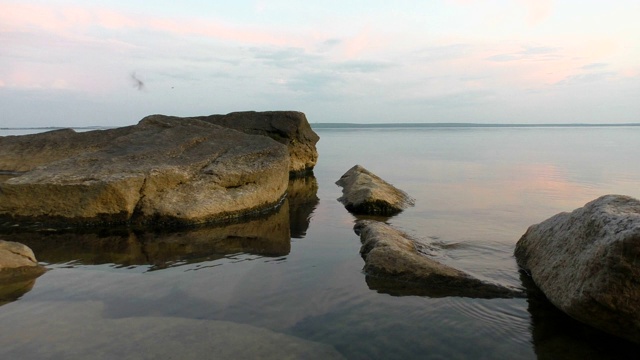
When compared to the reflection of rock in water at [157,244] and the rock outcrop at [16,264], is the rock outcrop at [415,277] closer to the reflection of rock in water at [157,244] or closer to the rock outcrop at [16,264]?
the reflection of rock in water at [157,244]

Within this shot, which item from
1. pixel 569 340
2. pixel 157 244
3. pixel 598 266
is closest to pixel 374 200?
pixel 157 244

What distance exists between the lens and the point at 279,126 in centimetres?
2359

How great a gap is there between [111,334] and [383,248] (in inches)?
186

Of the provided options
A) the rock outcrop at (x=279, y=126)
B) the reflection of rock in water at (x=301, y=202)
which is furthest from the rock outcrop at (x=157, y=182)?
the rock outcrop at (x=279, y=126)

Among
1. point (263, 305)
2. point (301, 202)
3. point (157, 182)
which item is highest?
point (157, 182)

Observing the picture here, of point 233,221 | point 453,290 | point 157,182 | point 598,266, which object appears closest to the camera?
point 598,266

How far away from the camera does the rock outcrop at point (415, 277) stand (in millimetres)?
6957

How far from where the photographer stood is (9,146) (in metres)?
21.0

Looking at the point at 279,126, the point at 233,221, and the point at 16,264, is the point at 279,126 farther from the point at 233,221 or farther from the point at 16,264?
the point at 16,264

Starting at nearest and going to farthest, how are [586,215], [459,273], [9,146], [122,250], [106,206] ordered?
[586,215], [459,273], [122,250], [106,206], [9,146]

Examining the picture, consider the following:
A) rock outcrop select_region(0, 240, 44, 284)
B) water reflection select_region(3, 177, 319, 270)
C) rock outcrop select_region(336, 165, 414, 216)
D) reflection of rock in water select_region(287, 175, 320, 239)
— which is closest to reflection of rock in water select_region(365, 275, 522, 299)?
water reflection select_region(3, 177, 319, 270)

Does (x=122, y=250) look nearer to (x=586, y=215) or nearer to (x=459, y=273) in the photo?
(x=459, y=273)

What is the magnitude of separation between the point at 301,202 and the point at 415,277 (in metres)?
9.30

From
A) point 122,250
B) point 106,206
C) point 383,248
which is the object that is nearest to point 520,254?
point 383,248
